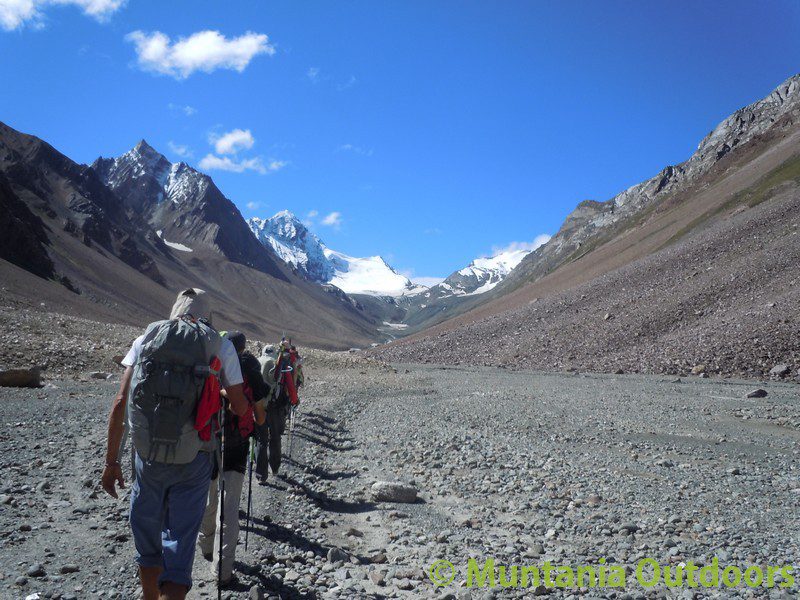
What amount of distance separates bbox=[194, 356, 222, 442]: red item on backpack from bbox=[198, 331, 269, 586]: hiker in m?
1.28

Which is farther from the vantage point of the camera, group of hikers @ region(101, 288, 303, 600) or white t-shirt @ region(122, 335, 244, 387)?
white t-shirt @ region(122, 335, 244, 387)

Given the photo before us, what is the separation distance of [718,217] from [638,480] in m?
73.8

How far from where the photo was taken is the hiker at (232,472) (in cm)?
585

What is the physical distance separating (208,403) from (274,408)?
6.01m

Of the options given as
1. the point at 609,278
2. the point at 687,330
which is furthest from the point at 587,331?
the point at 609,278

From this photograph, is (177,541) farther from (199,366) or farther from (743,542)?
(743,542)

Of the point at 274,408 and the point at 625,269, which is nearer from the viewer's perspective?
the point at 274,408

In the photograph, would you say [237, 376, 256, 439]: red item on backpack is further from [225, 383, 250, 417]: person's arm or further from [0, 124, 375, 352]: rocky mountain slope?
[0, 124, 375, 352]: rocky mountain slope

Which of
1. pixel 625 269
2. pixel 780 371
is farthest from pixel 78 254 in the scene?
pixel 780 371

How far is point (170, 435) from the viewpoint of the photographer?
404cm

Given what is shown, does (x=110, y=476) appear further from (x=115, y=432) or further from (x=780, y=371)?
(x=780, y=371)

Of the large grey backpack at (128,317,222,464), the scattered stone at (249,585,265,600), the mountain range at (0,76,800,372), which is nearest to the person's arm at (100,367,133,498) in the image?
the large grey backpack at (128,317,222,464)

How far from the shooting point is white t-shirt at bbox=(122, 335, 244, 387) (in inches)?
168

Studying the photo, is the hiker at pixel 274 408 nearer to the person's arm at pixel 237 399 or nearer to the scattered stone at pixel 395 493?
the scattered stone at pixel 395 493
